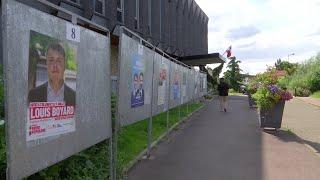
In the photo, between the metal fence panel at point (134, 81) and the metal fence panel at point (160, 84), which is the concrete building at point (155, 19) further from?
the metal fence panel at point (160, 84)

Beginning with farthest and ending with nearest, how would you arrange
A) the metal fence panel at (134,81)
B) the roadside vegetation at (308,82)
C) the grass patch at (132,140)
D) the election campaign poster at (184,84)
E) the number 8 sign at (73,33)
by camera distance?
the roadside vegetation at (308,82) < the election campaign poster at (184,84) < the grass patch at (132,140) < the metal fence panel at (134,81) < the number 8 sign at (73,33)

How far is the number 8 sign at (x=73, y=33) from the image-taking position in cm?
517

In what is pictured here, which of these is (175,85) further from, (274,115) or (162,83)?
(162,83)

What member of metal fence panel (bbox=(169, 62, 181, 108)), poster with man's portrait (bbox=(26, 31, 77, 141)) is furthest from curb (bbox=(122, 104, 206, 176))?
poster with man's portrait (bbox=(26, 31, 77, 141))

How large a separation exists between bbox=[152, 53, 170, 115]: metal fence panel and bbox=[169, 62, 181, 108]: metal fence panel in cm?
100

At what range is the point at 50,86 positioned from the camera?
4.68 m

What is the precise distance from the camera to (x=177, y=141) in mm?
13633

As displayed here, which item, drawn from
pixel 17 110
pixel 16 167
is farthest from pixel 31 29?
pixel 16 167

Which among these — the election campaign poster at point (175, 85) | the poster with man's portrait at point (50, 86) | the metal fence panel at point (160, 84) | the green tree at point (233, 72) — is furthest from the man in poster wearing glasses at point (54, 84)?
the green tree at point (233, 72)

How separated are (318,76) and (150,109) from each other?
4939 centimetres

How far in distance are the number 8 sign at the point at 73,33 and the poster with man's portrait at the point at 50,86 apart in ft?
0.26

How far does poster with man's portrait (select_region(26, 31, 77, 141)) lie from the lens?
4322mm

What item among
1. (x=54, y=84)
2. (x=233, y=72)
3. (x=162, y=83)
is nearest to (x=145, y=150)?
(x=162, y=83)

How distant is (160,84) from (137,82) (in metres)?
3.19
